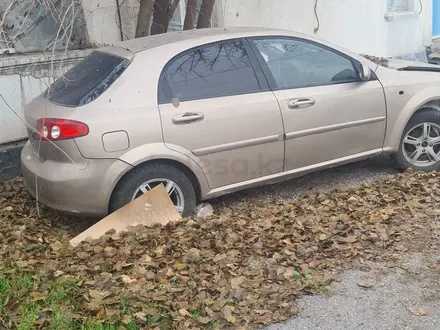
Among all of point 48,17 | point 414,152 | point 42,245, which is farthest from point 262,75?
point 48,17

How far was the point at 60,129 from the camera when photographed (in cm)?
454

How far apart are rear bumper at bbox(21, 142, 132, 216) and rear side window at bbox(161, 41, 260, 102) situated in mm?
797

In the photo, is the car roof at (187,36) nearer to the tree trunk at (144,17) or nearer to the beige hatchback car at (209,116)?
the beige hatchback car at (209,116)

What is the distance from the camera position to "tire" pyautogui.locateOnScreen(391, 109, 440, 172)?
589 cm

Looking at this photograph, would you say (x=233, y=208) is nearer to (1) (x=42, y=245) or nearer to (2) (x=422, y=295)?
(1) (x=42, y=245)

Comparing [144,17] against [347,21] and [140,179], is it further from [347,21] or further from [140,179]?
[347,21]

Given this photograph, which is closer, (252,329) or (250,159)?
(252,329)

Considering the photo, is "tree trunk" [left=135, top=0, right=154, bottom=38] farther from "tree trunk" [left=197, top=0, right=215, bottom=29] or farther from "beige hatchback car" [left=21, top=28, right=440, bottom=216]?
"beige hatchback car" [left=21, top=28, right=440, bottom=216]

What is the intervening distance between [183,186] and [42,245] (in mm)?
1250

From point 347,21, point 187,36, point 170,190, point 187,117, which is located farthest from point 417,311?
point 347,21

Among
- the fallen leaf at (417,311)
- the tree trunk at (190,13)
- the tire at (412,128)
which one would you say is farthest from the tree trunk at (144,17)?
the fallen leaf at (417,311)

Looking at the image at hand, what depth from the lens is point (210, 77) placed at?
501 centimetres


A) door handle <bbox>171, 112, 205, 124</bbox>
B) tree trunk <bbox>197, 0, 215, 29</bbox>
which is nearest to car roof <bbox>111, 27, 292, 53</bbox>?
door handle <bbox>171, 112, 205, 124</bbox>

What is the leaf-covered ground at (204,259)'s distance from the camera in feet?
11.2
